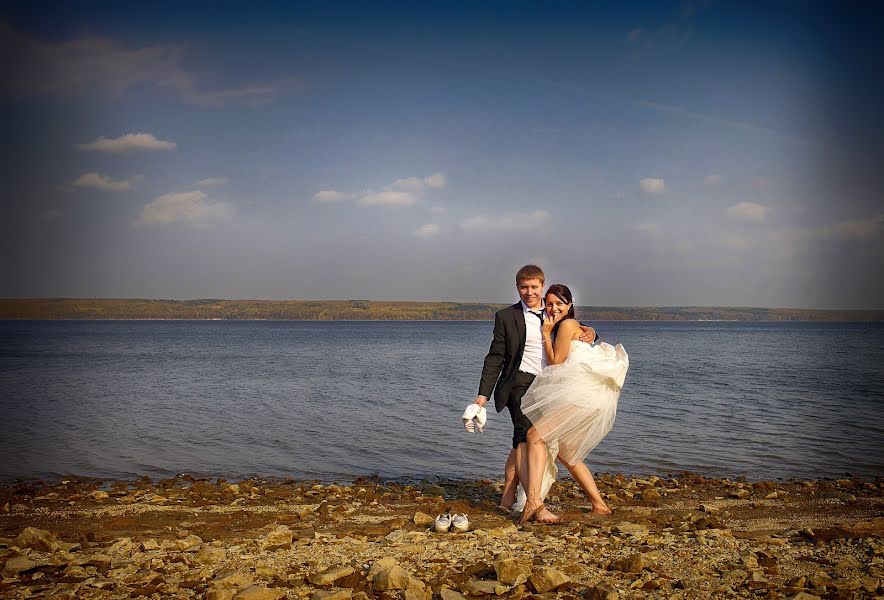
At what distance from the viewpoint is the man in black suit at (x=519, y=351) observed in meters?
7.52

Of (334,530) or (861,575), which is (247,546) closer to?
(334,530)

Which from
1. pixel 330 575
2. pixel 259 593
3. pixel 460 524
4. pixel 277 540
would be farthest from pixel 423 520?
pixel 259 593

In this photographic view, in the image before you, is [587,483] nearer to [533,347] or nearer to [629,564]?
[533,347]

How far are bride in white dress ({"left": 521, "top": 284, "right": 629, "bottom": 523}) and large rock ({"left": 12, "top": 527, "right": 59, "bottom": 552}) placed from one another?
179 inches

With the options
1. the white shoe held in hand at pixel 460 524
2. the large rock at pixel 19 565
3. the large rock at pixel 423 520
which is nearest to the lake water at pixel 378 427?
the large rock at pixel 423 520

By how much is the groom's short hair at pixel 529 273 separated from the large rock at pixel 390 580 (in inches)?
129

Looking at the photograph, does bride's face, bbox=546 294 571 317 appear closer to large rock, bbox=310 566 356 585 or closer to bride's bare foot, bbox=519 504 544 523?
bride's bare foot, bbox=519 504 544 523

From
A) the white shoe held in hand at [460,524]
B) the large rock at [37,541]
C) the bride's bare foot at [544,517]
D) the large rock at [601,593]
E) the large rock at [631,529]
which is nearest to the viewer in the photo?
the large rock at [601,593]

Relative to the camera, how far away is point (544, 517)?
24.7ft

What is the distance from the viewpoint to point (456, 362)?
4947 centimetres

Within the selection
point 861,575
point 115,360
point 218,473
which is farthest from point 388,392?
point 115,360

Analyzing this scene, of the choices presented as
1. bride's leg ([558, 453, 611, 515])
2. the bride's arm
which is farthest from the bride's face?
bride's leg ([558, 453, 611, 515])

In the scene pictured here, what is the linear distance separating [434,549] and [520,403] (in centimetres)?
191

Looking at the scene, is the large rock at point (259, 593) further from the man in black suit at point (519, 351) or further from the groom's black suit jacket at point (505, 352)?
the groom's black suit jacket at point (505, 352)
